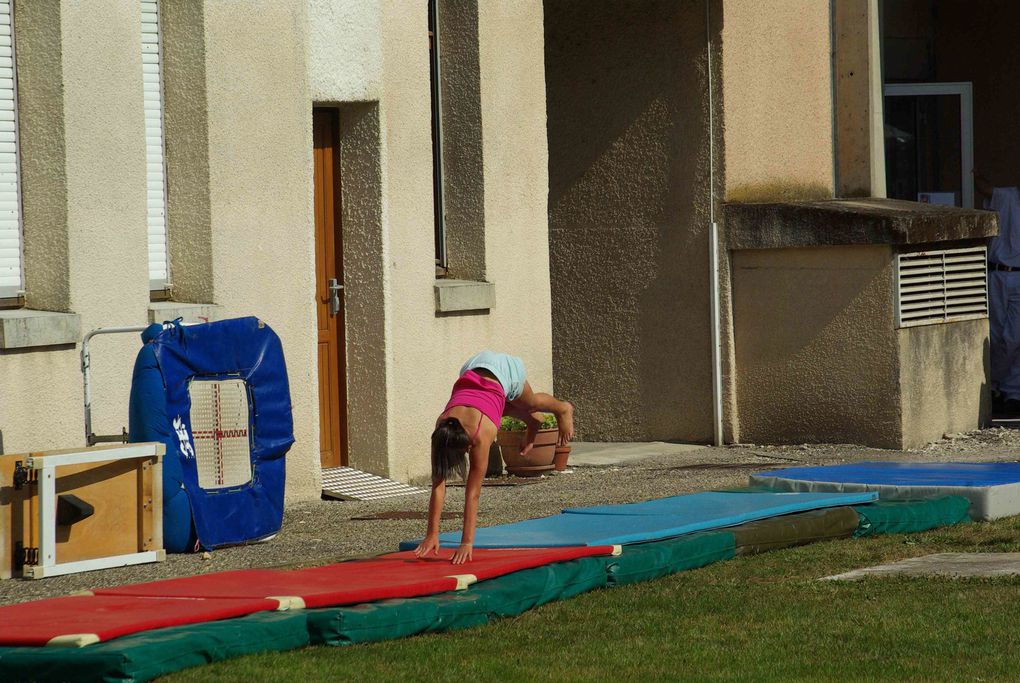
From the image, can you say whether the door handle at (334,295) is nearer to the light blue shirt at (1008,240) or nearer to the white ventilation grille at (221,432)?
the white ventilation grille at (221,432)

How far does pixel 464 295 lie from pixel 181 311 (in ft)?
8.94

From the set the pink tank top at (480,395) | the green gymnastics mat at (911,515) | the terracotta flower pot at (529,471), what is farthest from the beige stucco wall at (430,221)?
the pink tank top at (480,395)

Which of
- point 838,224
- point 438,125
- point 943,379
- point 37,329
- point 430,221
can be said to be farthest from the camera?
point 943,379

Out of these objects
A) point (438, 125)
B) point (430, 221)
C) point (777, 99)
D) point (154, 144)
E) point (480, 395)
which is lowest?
point (480, 395)

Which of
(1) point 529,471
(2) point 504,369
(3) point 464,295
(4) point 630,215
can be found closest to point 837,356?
(4) point 630,215

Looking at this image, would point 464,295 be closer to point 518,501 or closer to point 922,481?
point 518,501

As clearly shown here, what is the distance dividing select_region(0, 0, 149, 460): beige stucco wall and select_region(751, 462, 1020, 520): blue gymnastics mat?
413 centimetres

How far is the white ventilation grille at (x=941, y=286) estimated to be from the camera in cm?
1365

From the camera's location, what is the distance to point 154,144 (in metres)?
10.2

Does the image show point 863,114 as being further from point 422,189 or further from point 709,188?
point 422,189

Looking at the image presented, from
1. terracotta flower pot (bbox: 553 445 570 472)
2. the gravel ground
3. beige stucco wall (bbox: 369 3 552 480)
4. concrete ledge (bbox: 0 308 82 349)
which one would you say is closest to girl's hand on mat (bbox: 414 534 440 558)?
the gravel ground

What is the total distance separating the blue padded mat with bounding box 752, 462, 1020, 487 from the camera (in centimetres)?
1017

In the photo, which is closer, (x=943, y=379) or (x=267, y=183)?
(x=267, y=183)

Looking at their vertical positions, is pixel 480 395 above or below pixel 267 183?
below
